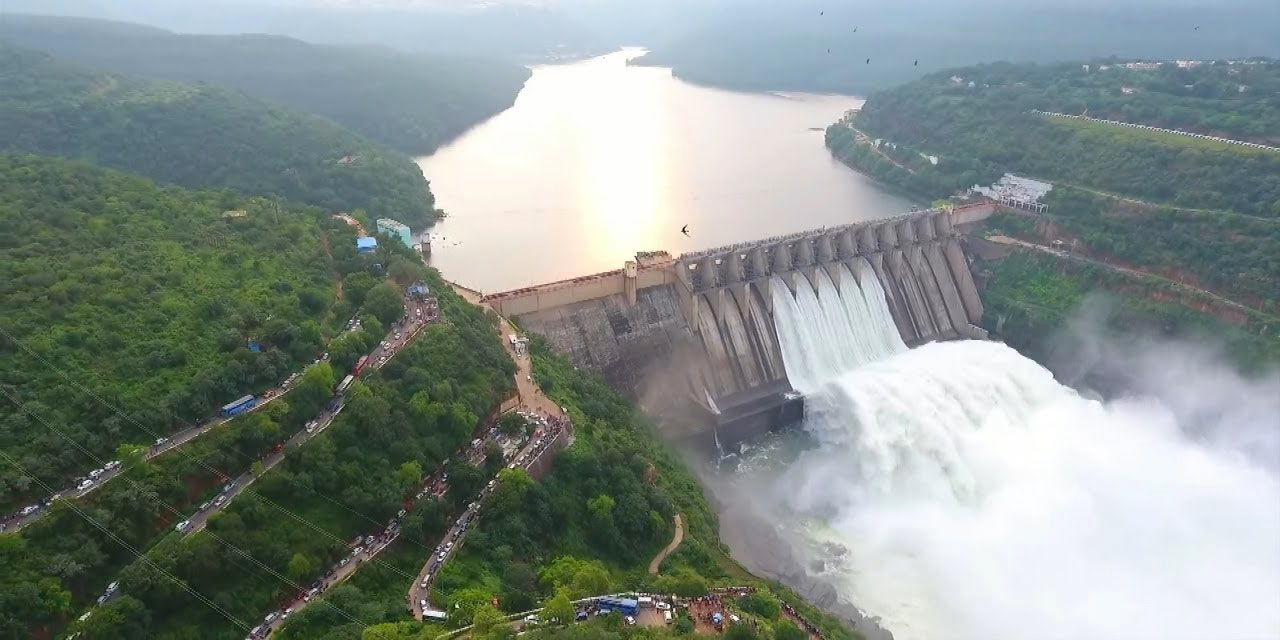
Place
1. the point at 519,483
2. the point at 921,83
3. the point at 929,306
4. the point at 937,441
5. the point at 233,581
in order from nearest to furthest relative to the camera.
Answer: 1. the point at 233,581
2. the point at 519,483
3. the point at 937,441
4. the point at 929,306
5. the point at 921,83

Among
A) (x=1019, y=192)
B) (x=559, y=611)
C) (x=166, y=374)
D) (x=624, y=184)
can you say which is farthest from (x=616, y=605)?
(x=624, y=184)

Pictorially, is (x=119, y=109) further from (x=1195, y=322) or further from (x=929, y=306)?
(x=1195, y=322)

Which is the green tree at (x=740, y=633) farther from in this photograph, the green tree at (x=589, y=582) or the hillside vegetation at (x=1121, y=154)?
the hillside vegetation at (x=1121, y=154)

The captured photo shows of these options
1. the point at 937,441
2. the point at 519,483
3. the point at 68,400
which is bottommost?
the point at 937,441

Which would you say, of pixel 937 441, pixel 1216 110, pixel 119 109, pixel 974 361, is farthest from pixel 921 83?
pixel 119 109

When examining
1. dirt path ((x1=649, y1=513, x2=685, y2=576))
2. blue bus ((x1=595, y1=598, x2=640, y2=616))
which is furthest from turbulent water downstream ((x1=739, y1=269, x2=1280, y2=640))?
blue bus ((x1=595, y1=598, x2=640, y2=616))

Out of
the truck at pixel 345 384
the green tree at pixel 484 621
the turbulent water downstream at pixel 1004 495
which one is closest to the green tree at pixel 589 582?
the green tree at pixel 484 621

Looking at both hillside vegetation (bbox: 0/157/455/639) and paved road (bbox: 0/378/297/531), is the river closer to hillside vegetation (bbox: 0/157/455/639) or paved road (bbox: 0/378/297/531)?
hillside vegetation (bbox: 0/157/455/639)
